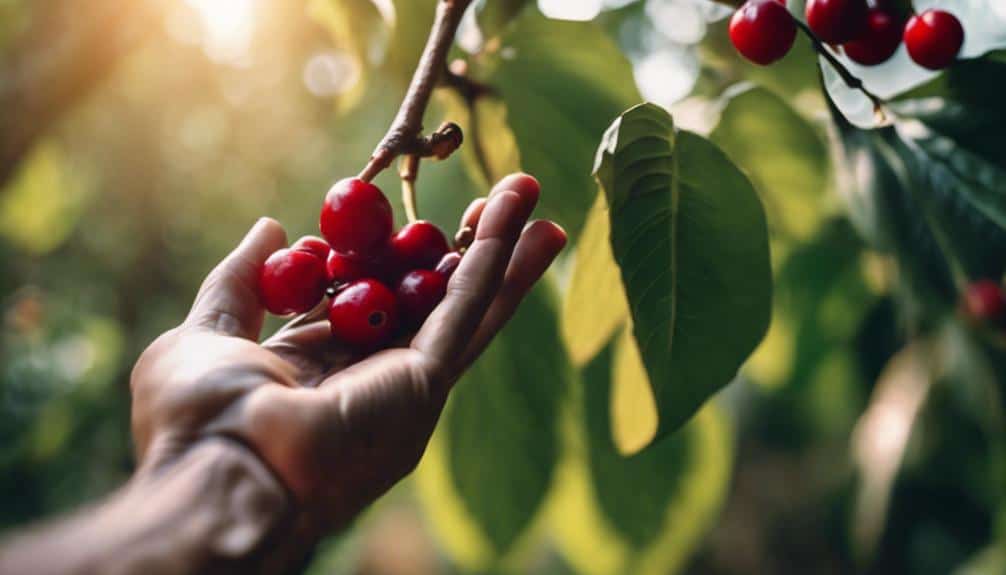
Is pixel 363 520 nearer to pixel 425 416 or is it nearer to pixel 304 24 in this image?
pixel 425 416

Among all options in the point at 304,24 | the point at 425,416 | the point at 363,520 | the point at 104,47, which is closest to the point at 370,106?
the point at 104,47

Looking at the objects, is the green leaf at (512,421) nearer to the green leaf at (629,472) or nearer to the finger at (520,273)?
the green leaf at (629,472)

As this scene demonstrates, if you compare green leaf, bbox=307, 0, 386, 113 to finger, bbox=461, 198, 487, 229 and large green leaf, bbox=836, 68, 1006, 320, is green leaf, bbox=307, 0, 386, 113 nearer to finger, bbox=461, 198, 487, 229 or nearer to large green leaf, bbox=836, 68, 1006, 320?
finger, bbox=461, 198, 487, 229

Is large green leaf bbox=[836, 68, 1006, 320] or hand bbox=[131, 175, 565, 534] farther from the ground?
hand bbox=[131, 175, 565, 534]

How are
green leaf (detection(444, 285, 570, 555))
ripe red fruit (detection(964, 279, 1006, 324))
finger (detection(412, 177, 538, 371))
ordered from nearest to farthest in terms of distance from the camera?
finger (detection(412, 177, 538, 371)) → green leaf (detection(444, 285, 570, 555)) → ripe red fruit (detection(964, 279, 1006, 324))

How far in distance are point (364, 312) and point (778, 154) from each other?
55 centimetres

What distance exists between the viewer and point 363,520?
1162mm

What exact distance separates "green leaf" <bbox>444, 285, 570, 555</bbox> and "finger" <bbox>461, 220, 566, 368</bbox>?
25 centimetres

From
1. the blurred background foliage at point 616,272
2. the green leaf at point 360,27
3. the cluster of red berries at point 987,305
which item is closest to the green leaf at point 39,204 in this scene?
the blurred background foliage at point 616,272

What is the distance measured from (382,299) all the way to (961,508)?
1447mm

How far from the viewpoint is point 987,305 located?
38.4 inches

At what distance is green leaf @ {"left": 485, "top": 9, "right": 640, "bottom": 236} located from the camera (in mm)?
747

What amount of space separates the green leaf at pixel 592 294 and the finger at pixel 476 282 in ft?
0.38

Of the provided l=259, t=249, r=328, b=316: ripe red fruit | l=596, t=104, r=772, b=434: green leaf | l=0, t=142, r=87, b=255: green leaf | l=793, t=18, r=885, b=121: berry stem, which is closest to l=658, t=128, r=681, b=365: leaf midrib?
l=596, t=104, r=772, b=434: green leaf
